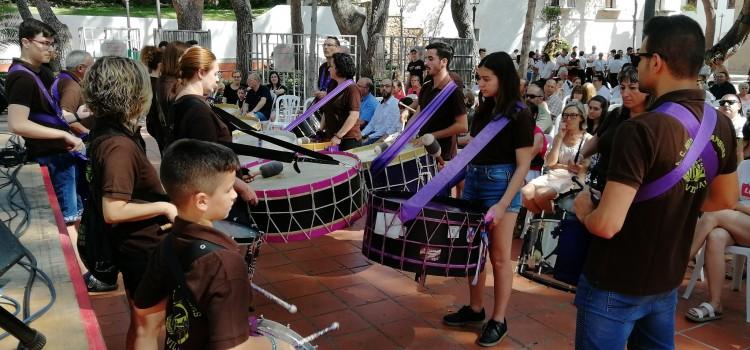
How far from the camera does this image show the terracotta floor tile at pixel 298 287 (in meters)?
4.15

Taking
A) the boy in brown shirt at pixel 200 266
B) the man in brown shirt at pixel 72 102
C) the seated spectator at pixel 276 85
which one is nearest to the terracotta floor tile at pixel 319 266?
the man in brown shirt at pixel 72 102

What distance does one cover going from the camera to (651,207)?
6.24ft

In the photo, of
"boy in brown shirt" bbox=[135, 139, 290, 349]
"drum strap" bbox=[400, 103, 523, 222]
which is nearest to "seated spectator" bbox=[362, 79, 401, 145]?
"drum strap" bbox=[400, 103, 523, 222]

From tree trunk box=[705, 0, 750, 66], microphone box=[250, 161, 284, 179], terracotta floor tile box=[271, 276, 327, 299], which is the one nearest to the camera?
microphone box=[250, 161, 284, 179]

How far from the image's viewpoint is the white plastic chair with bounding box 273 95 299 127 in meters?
10.0

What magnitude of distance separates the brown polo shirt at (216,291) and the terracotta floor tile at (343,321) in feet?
6.57

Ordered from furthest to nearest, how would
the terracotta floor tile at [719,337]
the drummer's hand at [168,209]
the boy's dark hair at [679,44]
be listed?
the terracotta floor tile at [719,337]
the drummer's hand at [168,209]
the boy's dark hair at [679,44]

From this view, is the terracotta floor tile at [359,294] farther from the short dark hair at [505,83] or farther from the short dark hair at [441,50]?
the short dark hair at [441,50]

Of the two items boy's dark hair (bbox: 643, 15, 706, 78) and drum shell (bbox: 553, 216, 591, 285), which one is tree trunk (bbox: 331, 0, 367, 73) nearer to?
drum shell (bbox: 553, 216, 591, 285)

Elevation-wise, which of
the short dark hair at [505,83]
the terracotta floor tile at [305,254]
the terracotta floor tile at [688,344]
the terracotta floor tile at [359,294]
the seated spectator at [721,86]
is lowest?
the terracotta floor tile at [688,344]

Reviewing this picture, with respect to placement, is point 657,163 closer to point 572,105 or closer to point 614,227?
point 614,227

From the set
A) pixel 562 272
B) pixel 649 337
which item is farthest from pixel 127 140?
pixel 649 337

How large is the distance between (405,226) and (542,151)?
283 cm

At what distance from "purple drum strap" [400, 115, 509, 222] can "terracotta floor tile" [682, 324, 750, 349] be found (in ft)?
6.07
